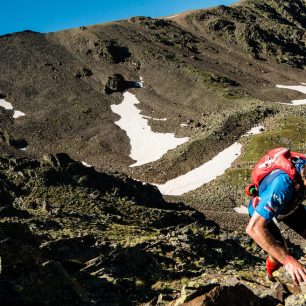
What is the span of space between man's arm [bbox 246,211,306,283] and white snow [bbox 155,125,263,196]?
6338 cm

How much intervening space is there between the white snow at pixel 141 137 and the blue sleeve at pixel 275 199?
8057cm

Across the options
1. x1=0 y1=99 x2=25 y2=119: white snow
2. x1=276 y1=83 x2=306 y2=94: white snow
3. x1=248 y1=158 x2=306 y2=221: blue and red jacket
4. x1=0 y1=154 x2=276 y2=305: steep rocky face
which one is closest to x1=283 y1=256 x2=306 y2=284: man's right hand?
x1=248 y1=158 x2=306 y2=221: blue and red jacket

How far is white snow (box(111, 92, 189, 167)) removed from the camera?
299 feet

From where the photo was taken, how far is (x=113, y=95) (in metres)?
129

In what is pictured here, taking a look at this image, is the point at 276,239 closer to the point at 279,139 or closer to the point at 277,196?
the point at 277,196

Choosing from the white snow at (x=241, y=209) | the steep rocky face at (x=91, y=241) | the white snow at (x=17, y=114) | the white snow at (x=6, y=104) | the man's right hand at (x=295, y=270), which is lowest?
the white snow at (x=241, y=209)

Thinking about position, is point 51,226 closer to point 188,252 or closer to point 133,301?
point 188,252

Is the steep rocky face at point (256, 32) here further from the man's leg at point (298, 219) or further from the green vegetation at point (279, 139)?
the man's leg at point (298, 219)

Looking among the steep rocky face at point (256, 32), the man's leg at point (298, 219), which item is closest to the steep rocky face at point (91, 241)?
the man's leg at point (298, 219)

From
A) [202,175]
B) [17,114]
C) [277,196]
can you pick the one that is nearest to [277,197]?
[277,196]

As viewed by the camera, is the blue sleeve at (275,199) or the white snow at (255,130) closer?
the blue sleeve at (275,199)

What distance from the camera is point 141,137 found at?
333ft

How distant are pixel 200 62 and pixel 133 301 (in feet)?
453

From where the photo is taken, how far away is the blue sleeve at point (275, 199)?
6785mm
